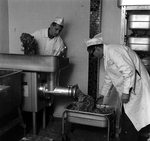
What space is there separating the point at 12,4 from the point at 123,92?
2.38 meters

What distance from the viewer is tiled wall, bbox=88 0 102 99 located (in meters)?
3.19

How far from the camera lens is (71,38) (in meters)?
3.47

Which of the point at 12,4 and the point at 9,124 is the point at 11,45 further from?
the point at 9,124

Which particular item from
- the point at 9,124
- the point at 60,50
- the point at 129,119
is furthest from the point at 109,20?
the point at 9,124

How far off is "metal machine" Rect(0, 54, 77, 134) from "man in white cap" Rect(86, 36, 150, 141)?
49 centimetres

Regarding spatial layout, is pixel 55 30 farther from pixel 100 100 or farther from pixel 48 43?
pixel 100 100

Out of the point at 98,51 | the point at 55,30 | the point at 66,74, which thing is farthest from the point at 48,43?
the point at 98,51

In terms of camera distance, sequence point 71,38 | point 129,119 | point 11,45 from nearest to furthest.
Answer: point 129,119
point 71,38
point 11,45

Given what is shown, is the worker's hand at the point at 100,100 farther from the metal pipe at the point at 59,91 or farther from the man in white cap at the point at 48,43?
the man in white cap at the point at 48,43

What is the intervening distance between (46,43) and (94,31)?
0.69 m

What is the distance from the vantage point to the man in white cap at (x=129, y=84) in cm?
219

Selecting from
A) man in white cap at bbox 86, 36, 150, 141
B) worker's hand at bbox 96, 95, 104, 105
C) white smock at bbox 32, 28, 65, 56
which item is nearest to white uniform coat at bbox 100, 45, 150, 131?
man in white cap at bbox 86, 36, 150, 141

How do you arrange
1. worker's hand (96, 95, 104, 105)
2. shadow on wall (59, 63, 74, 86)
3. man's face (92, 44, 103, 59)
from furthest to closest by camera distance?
shadow on wall (59, 63, 74, 86) → worker's hand (96, 95, 104, 105) → man's face (92, 44, 103, 59)

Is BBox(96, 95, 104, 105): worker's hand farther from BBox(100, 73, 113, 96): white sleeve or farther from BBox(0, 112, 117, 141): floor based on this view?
BBox(0, 112, 117, 141): floor
